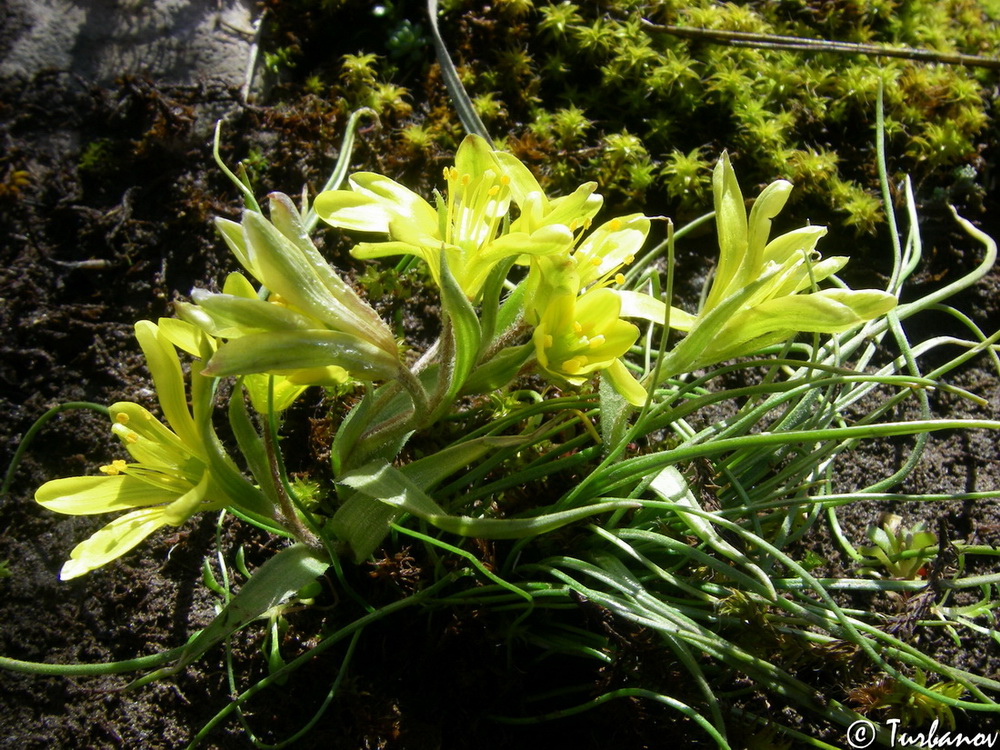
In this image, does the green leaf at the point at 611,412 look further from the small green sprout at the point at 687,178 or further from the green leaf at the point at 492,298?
the small green sprout at the point at 687,178

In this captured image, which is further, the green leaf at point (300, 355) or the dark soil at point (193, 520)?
the dark soil at point (193, 520)

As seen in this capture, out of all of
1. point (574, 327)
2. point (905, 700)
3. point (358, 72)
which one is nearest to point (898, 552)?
point (905, 700)

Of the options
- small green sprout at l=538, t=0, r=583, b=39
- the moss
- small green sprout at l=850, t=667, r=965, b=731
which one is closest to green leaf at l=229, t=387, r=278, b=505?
the moss

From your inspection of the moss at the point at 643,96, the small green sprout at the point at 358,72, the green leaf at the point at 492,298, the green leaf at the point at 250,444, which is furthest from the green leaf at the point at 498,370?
the small green sprout at the point at 358,72

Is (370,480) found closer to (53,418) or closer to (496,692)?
(496,692)

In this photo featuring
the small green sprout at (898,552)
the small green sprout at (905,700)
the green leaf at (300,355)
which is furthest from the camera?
the small green sprout at (898,552)

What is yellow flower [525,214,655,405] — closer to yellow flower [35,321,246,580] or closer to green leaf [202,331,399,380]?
green leaf [202,331,399,380]
